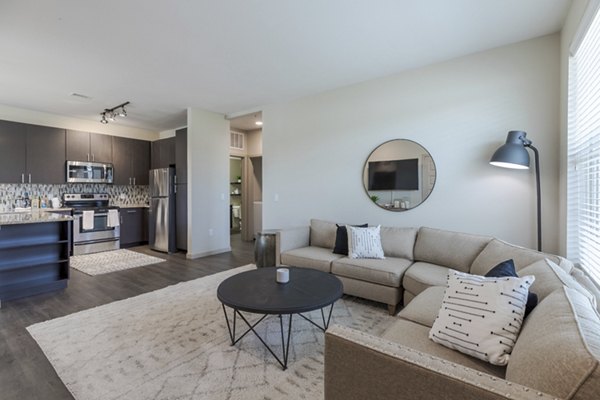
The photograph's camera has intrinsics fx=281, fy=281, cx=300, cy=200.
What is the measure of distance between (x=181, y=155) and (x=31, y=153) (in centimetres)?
258

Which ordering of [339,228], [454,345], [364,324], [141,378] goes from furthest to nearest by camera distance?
[339,228] < [364,324] < [141,378] < [454,345]

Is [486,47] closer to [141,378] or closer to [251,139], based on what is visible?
[141,378]

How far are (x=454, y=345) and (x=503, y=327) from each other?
0.24 metres

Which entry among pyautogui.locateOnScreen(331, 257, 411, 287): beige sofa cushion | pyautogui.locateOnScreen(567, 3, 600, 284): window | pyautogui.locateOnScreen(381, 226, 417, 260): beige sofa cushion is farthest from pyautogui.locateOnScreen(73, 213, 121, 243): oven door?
pyautogui.locateOnScreen(567, 3, 600, 284): window

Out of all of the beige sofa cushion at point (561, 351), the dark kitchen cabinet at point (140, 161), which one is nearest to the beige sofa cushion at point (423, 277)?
the beige sofa cushion at point (561, 351)

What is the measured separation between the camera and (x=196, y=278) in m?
4.00

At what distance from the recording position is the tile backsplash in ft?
16.9

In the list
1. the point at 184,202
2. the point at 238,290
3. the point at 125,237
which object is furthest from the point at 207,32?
the point at 125,237

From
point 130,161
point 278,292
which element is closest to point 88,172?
point 130,161

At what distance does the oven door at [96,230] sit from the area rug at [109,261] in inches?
13.4

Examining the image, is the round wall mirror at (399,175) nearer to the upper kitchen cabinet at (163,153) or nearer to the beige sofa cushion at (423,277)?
the beige sofa cushion at (423,277)

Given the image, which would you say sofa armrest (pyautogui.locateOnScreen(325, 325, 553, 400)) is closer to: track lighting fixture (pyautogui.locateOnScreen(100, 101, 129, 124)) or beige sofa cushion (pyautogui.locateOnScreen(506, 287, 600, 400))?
beige sofa cushion (pyautogui.locateOnScreen(506, 287, 600, 400))

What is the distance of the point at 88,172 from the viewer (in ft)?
19.1

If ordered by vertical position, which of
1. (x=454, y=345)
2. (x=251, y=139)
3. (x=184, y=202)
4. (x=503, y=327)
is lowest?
(x=454, y=345)
